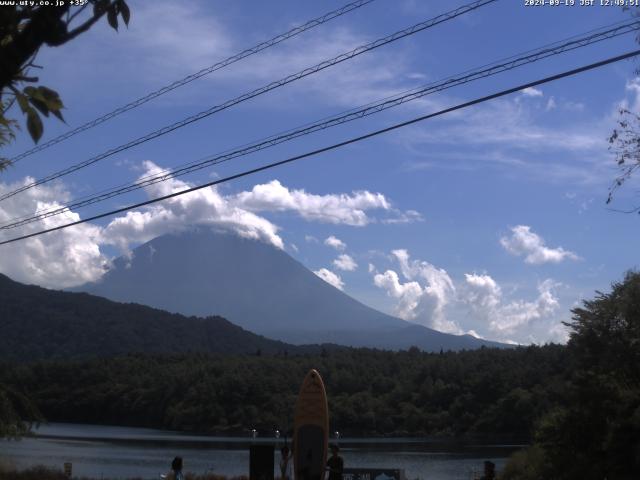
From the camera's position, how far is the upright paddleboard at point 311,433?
18031 millimetres

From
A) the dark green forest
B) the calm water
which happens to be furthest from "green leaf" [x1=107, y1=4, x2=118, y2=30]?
the dark green forest

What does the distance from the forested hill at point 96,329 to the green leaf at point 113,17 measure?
14461 cm

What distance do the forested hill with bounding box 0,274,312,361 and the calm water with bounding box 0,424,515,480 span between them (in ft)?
264

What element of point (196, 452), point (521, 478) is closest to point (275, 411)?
point (196, 452)

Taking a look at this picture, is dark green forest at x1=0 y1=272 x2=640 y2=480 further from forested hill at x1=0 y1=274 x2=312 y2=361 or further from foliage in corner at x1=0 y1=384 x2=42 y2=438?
forested hill at x1=0 y1=274 x2=312 y2=361

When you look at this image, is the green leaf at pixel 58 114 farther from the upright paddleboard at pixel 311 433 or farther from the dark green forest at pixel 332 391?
the dark green forest at pixel 332 391

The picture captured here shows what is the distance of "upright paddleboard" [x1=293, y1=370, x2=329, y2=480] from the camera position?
1803 cm

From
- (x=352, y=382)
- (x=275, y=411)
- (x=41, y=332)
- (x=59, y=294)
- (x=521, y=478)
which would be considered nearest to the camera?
(x=521, y=478)

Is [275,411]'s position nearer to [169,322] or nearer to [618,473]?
[618,473]

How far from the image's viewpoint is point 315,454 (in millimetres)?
18266

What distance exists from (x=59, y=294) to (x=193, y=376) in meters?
98.7

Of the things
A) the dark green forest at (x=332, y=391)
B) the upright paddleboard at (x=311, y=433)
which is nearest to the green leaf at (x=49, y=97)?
the upright paddleboard at (x=311, y=433)

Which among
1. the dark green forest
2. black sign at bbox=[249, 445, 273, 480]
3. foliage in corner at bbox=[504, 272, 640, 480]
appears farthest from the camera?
the dark green forest

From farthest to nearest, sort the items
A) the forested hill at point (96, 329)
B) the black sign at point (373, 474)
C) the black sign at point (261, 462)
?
the forested hill at point (96, 329)
the black sign at point (373, 474)
the black sign at point (261, 462)
